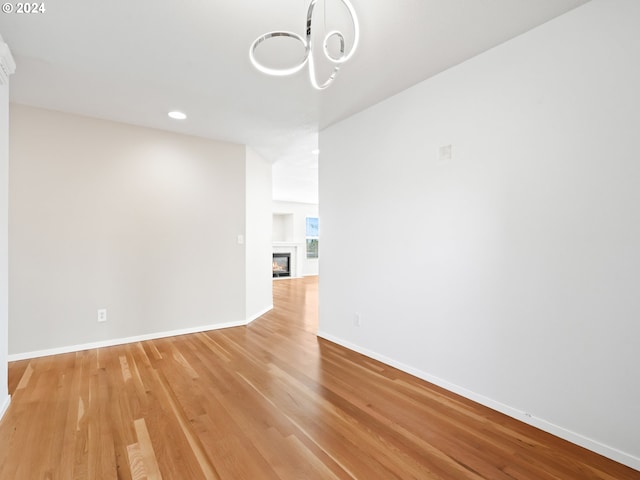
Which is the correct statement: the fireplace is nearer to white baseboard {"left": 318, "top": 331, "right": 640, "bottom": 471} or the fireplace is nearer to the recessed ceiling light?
the recessed ceiling light

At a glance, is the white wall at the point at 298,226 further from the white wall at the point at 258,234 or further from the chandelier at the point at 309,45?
the chandelier at the point at 309,45

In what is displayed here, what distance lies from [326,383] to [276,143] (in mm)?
3050

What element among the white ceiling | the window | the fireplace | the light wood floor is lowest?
the light wood floor

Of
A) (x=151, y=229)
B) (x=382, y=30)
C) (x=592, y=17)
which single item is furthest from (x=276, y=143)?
(x=592, y=17)

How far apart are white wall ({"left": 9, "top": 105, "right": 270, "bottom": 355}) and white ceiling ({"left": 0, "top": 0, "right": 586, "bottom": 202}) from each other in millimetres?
367

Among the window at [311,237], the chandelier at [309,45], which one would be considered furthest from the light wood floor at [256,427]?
the window at [311,237]

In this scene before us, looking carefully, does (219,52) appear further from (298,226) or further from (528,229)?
(298,226)

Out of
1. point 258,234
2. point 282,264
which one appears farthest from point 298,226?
point 258,234

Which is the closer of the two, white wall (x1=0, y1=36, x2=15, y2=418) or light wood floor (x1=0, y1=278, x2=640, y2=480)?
light wood floor (x1=0, y1=278, x2=640, y2=480)

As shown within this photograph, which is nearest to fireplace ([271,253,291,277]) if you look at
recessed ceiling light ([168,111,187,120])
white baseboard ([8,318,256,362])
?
white baseboard ([8,318,256,362])

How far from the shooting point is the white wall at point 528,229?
5.27 feet

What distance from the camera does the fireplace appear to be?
30.9 ft

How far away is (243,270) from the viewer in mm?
4238

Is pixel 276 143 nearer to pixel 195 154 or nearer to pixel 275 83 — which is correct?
pixel 195 154
